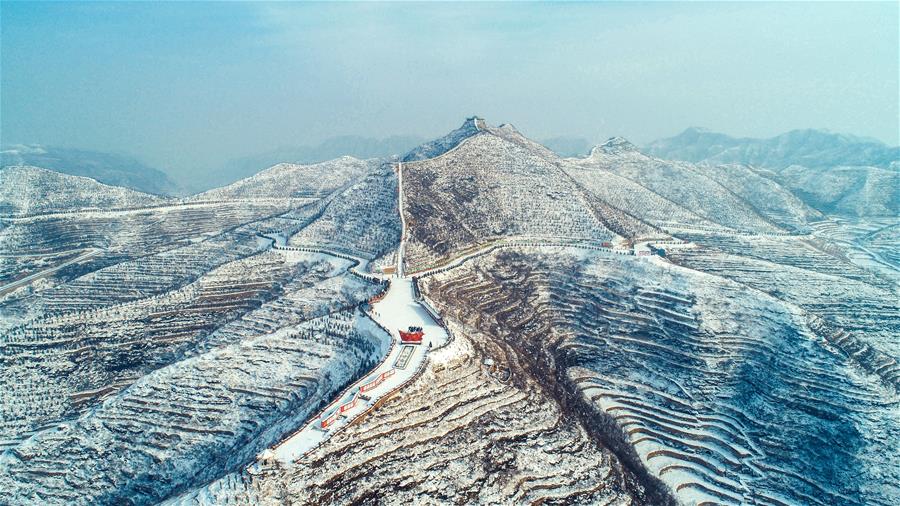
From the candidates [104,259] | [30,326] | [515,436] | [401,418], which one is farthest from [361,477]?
[104,259]

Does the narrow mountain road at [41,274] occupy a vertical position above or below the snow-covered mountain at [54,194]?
below

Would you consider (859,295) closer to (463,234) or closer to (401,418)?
(463,234)

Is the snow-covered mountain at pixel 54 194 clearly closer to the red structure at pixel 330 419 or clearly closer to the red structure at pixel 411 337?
the red structure at pixel 411 337

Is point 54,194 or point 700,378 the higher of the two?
point 54,194

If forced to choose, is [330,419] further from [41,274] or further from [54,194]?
[54,194]

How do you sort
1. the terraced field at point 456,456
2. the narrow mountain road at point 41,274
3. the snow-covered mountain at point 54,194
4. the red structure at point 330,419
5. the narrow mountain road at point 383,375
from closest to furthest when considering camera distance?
1. the terraced field at point 456,456
2. the narrow mountain road at point 383,375
3. the red structure at point 330,419
4. the narrow mountain road at point 41,274
5. the snow-covered mountain at point 54,194

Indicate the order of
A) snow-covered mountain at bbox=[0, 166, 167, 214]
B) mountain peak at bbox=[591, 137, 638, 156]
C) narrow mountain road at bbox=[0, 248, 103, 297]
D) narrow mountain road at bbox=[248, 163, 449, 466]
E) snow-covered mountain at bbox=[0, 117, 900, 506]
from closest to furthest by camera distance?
1. narrow mountain road at bbox=[248, 163, 449, 466]
2. snow-covered mountain at bbox=[0, 117, 900, 506]
3. narrow mountain road at bbox=[0, 248, 103, 297]
4. snow-covered mountain at bbox=[0, 166, 167, 214]
5. mountain peak at bbox=[591, 137, 638, 156]

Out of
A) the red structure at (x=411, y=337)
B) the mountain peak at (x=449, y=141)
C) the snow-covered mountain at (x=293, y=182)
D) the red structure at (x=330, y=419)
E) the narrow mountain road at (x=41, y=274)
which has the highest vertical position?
the mountain peak at (x=449, y=141)

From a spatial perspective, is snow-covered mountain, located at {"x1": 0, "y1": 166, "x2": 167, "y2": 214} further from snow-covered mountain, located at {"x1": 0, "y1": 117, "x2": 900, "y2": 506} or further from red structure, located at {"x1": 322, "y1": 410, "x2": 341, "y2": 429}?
red structure, located at {"x1": 322, "y1": 410, "x2": 341, "y2": 429}

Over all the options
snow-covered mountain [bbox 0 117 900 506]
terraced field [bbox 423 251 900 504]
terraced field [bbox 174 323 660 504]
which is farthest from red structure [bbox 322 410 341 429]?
terraced field [bbox 423 251 900 504]

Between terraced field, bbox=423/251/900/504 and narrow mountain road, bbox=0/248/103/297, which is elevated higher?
narrow mountain road, bbox=0/248/103/297

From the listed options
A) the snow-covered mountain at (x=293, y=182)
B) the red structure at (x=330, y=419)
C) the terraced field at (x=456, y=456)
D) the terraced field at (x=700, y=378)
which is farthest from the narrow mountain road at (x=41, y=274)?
the terraced field at (x=456, y=456)

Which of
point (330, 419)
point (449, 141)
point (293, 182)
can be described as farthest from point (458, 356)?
point (293, 182)
